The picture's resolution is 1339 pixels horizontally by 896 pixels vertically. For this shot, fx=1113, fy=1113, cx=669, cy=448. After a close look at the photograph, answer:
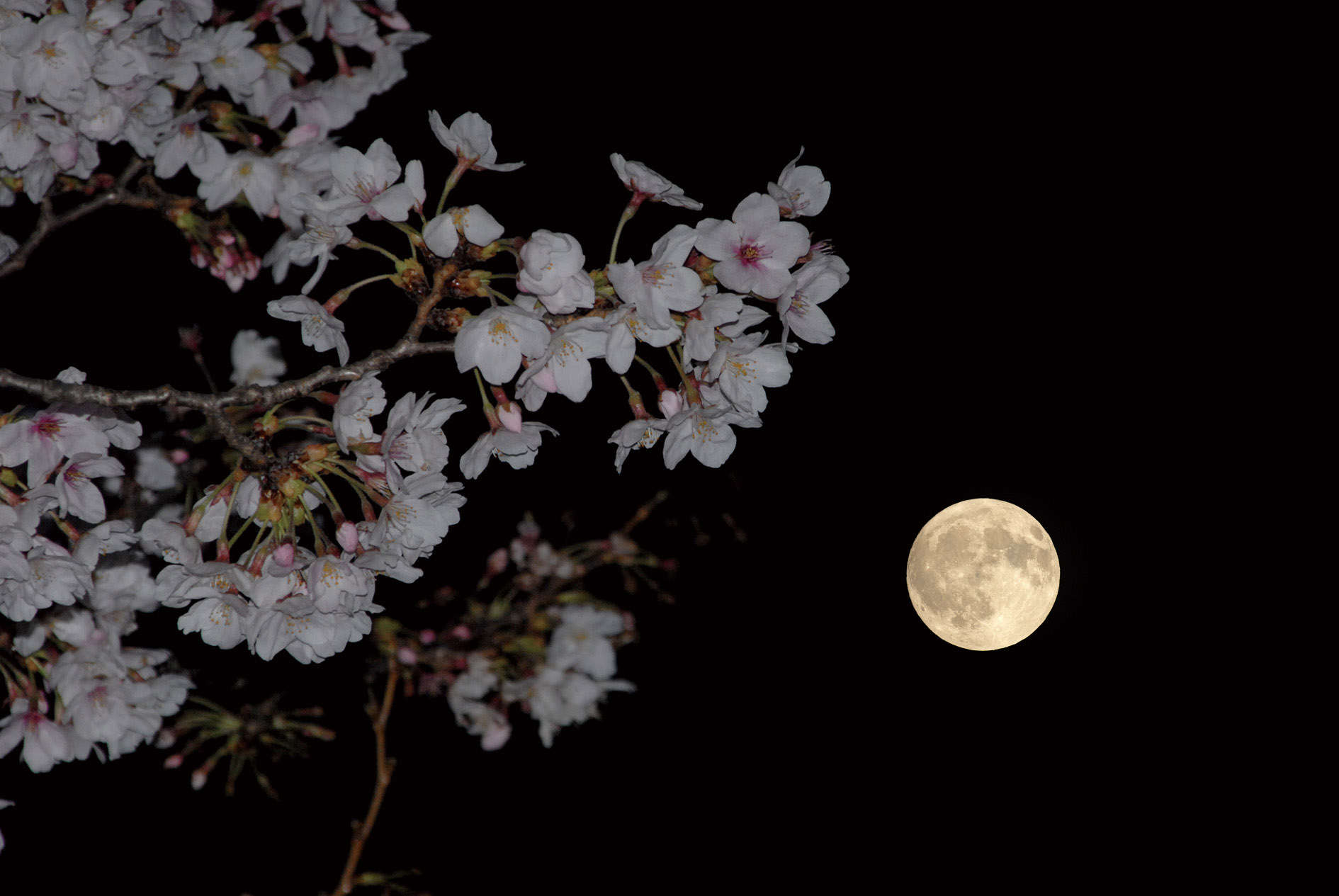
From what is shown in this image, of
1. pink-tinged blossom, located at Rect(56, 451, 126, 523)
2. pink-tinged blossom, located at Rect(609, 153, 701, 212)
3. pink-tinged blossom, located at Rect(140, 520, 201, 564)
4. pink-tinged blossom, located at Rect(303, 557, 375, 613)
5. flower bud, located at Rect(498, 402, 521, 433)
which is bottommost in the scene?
pink-tinged blossom, located at Rect(303, 557, 375, 613)

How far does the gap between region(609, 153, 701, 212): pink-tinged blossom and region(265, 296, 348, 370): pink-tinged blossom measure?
1.24 feet

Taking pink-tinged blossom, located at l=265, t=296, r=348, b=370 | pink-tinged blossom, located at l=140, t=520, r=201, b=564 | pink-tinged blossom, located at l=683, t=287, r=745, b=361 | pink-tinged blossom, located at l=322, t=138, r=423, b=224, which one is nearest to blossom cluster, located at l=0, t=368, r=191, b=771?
pink-tinged blossom, located at l=140, t=520, r=201, b=564

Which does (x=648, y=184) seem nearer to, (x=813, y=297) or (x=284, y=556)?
(x=813, y=297)

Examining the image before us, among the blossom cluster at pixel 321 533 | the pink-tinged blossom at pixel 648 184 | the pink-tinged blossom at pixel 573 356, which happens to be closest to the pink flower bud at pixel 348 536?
the blossom cluster at pixel 321 533

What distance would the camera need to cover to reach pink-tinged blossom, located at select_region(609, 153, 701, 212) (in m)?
1.26

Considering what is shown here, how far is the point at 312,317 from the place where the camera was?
54.0 inches

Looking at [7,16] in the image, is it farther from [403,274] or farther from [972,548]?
[972,548]

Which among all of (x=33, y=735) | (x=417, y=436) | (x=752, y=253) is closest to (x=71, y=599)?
(x=33, y=735)

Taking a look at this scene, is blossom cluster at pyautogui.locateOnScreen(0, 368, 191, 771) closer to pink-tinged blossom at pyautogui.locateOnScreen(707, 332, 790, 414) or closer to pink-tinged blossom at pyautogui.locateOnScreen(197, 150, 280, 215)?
pink-tinged blossom at pyautogui.locateOnScreen(197, 150, 280, 215)

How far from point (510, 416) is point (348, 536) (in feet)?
0.79

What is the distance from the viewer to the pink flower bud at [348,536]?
1331 mm

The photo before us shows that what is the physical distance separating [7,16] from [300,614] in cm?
96

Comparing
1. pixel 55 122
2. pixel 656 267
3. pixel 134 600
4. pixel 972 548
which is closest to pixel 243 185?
pixel 55 122

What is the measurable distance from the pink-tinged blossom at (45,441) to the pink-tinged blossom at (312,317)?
1.08ft
